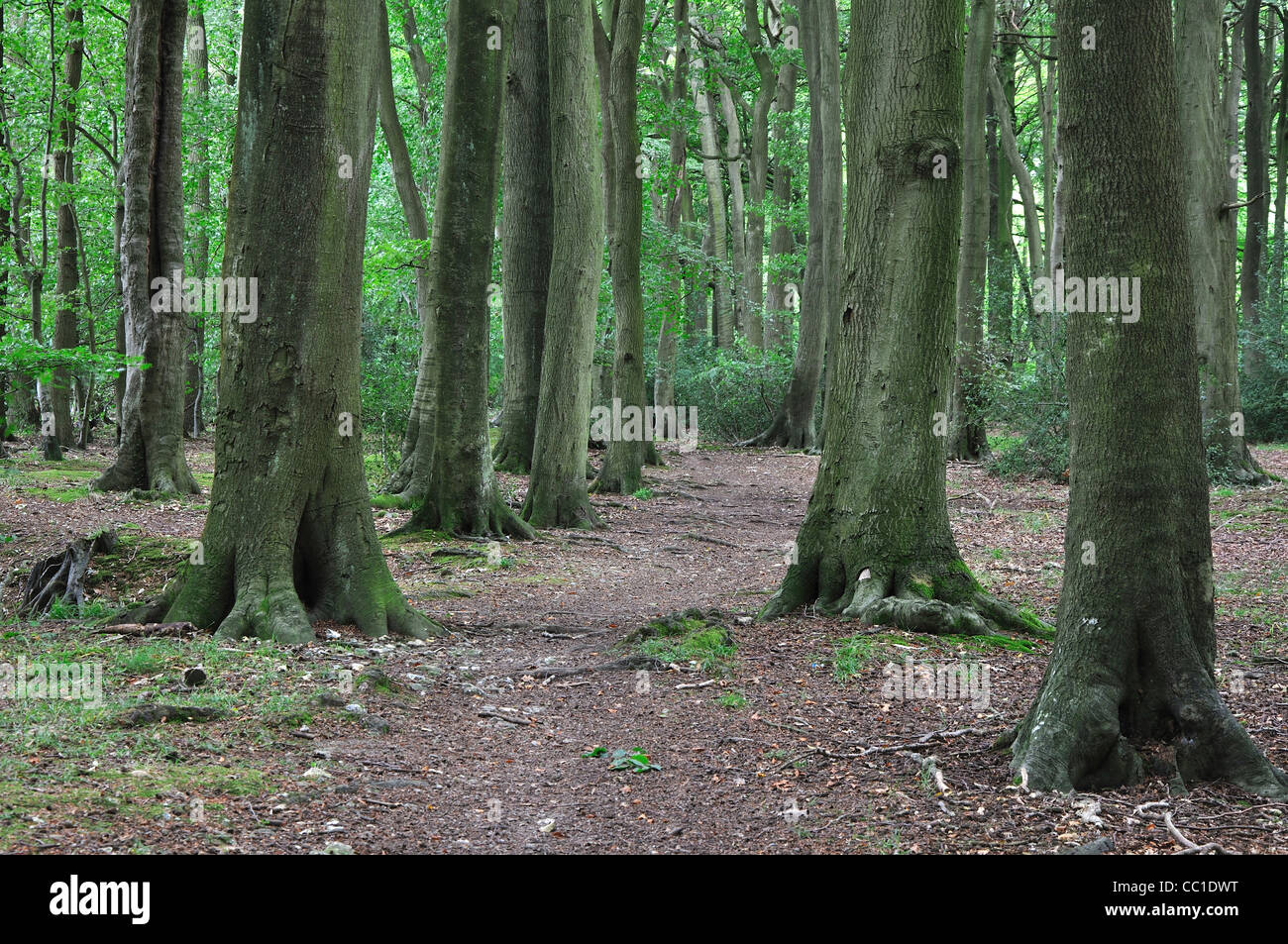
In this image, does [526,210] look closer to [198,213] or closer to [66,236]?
[66,236]

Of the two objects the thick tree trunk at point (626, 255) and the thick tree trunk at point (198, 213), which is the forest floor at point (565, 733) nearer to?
the thick tree trunk at point (626, 255)

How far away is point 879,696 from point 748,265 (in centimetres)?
2787

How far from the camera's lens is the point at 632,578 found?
10891mm

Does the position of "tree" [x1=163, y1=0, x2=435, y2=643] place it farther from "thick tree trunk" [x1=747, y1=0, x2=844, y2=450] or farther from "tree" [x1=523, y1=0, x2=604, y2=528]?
"thick tree trunk" [x1=747, y1=0, x2=844, y2=450]

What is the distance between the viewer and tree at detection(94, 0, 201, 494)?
41.5 ft

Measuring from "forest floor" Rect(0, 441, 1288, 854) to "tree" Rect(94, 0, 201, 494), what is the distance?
266cm

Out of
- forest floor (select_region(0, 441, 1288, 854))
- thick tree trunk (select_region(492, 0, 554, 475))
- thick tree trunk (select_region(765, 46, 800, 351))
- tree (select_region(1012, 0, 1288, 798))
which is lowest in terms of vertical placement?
forest floor (select_region(0, 441, 1288, 854))

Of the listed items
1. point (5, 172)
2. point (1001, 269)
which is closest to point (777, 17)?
point (1001, 269)

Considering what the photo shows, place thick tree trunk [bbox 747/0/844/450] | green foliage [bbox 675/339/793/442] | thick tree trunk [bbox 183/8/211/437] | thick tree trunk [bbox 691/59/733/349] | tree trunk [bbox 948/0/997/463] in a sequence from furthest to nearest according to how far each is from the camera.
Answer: thick tree trunk [bbox 691/59/733/349]
green foliage [bbox 675/339/793/442]
thick tree trunk [bbox 747/0/844/450]
thick tree trunk [bbox 183/8/211/437]
tree trunk [bbox 948/0/997/463]

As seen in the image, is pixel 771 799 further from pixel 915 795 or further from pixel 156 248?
pixel 156 248

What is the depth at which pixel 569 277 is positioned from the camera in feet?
43.7

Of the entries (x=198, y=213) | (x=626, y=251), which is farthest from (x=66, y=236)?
(x=626, y=251)

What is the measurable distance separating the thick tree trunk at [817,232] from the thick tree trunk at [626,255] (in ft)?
21.9

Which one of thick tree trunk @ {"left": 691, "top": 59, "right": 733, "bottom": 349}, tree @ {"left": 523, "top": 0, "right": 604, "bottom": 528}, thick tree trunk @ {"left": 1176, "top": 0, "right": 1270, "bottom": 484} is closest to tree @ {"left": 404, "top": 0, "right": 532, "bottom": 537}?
tree @ {"left": 523, "top": 0, "right": 604, "bottom": 528}
